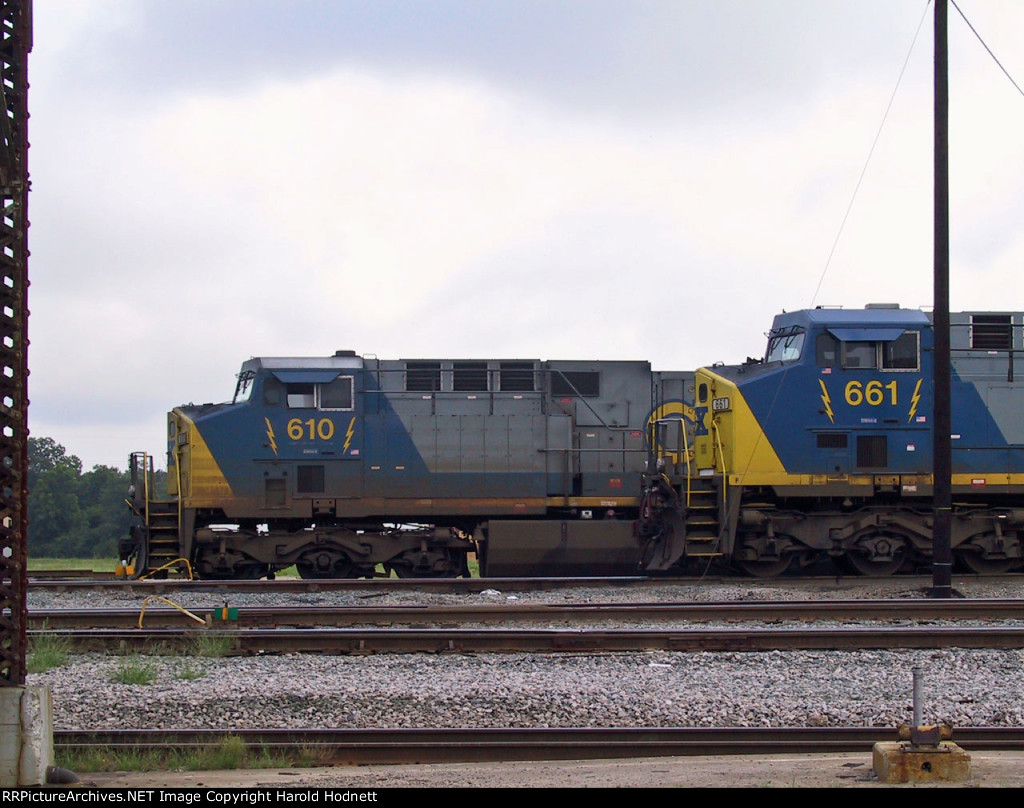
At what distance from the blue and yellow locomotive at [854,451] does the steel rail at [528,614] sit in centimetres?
408

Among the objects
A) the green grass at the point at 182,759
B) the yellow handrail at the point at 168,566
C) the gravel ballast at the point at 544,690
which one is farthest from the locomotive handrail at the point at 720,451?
the green grass at the point at 182,759

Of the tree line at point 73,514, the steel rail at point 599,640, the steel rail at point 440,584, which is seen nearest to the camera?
the steel rail at point 599,640

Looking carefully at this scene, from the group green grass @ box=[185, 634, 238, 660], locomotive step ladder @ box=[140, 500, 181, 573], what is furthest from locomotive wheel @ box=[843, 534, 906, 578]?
locomotive step ladder @ box=[140, 500, 181, 573]

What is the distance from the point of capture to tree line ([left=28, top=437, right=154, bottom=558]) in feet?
157

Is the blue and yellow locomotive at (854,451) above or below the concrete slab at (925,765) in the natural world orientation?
above

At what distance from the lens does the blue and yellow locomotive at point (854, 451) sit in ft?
52.7

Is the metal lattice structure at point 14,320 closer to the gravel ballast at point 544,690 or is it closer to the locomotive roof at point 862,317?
the gravel ballast at point 544,690

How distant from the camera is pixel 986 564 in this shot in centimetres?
1656

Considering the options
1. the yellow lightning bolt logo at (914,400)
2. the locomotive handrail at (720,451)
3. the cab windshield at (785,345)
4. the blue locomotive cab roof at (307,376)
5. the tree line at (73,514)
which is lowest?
the tree line at (73,514)

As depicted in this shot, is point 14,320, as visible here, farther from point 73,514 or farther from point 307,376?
point 73,514

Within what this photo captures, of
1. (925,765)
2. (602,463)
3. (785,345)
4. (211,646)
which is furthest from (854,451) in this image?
(925,765)

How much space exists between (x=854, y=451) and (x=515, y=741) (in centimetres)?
1034

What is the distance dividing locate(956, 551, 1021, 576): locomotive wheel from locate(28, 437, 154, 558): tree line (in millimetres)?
37048

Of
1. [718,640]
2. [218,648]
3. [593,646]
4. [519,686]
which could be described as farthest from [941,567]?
[218,648]
